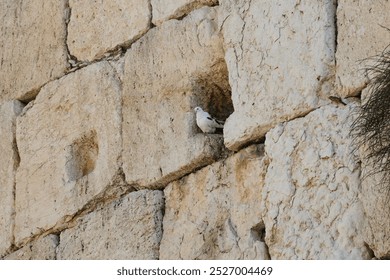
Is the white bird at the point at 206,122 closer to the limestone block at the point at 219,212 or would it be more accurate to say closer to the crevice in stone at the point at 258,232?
the limestone block at the point at 219,212

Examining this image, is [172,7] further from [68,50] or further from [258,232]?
[258,232]

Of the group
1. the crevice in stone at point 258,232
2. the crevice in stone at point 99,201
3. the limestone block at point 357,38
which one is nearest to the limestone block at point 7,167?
the crevice in stone at point 99,201

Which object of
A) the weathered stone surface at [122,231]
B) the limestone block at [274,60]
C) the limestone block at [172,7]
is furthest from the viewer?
the limestone block at [172,7]

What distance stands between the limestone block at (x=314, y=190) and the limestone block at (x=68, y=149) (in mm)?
1167

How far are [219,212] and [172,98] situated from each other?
0.67 metres

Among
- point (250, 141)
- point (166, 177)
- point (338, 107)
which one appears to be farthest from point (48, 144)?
point (338, 107)

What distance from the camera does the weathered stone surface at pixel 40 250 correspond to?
6.78m

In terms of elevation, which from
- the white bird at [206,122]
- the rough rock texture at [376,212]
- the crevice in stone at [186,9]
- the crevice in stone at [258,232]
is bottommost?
the rough rock texture at [376,212]

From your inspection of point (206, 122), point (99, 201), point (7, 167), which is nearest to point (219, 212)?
point (206, 122)

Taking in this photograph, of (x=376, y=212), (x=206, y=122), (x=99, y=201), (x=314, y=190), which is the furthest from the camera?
(x=99, y=201)

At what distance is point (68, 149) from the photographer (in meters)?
6.88

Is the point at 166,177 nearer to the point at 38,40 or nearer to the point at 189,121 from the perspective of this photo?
the point at 189,121

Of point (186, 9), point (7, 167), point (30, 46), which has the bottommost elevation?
point (7, 167)

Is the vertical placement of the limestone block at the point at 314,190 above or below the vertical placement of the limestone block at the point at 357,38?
below
